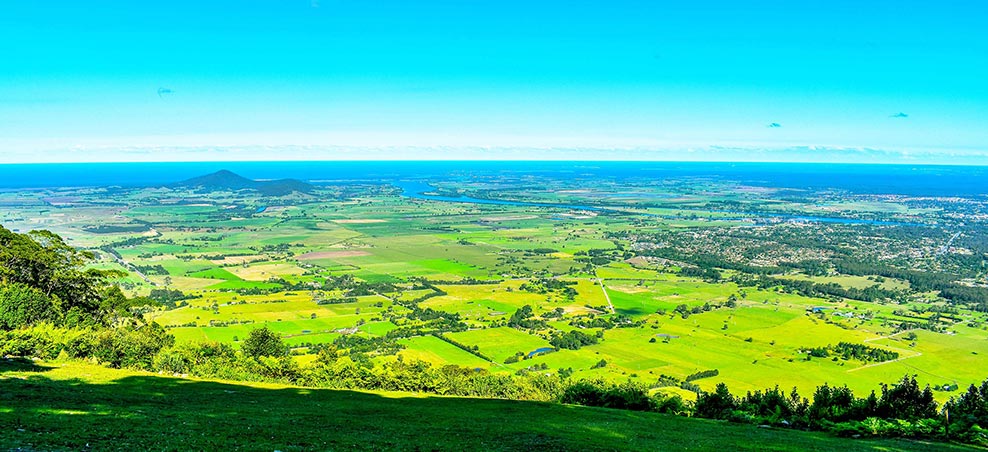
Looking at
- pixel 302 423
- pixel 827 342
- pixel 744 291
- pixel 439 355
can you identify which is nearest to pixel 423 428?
pixel 302 423

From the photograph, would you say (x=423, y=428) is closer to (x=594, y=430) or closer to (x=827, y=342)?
(x=594, y=430)

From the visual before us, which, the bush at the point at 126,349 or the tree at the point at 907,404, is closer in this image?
the tree at the point at 907,404

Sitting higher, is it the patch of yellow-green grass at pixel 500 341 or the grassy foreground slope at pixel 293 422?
the grassy foreground slope at pixel 293 422

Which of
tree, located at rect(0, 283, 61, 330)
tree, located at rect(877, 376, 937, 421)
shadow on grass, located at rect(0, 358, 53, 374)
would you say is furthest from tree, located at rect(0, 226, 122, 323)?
tree, located at rect(877, 376, 937, 421)

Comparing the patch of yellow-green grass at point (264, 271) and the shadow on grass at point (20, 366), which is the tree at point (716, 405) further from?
the patch of yellow-green grass at point (264, 271)

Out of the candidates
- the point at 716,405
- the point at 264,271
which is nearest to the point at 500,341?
the point at 716,405

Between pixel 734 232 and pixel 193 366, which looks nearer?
pixel 193 366

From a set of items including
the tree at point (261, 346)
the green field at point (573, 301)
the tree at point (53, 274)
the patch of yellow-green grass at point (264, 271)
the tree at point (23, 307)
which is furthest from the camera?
the patch of yellow-green grass at point (264, 271)

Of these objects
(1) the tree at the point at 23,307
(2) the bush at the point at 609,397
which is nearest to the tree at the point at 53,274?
(1) the tree at the point at 23,307

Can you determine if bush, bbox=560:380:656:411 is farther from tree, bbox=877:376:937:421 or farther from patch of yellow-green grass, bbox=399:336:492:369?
patch of yellow-green grass, bbox=399:336:492:369
